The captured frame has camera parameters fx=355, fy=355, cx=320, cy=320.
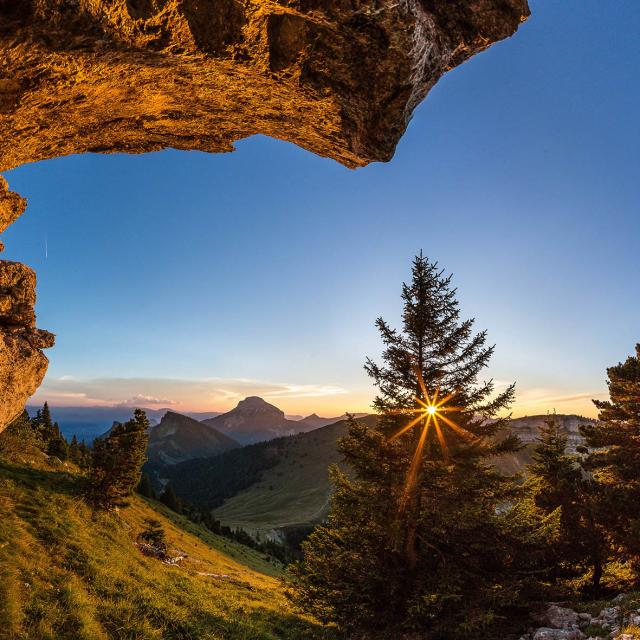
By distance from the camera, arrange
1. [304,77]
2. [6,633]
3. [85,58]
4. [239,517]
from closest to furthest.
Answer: [85,58] → [304,77] → [6,633] → [239,517]

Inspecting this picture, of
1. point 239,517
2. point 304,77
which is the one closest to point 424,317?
point 304,77

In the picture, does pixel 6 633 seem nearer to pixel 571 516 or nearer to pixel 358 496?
pixel 358 496

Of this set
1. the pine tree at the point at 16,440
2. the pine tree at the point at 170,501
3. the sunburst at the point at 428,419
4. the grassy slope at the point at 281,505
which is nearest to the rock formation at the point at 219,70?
the sunburst at the point at 428,419

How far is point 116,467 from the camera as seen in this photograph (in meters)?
27.9

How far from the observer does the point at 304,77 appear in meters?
7.97

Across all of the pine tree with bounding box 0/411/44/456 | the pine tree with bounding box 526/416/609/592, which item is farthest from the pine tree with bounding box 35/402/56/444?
the pine tree with bounding box 526/416/609/592


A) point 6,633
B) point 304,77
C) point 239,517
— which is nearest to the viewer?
point 304,77

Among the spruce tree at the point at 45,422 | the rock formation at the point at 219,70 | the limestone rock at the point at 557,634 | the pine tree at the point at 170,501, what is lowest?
the pine tree at the point at 170,501

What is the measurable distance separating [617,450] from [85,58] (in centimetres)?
2922

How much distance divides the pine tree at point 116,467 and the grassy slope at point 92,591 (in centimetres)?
235

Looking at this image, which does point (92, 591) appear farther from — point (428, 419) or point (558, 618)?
point (558, 618)

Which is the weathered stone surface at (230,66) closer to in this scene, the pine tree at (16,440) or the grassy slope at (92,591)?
the grassy slope at (92,591)

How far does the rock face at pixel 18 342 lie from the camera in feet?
27.6

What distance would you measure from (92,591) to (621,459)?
26.8 meters
